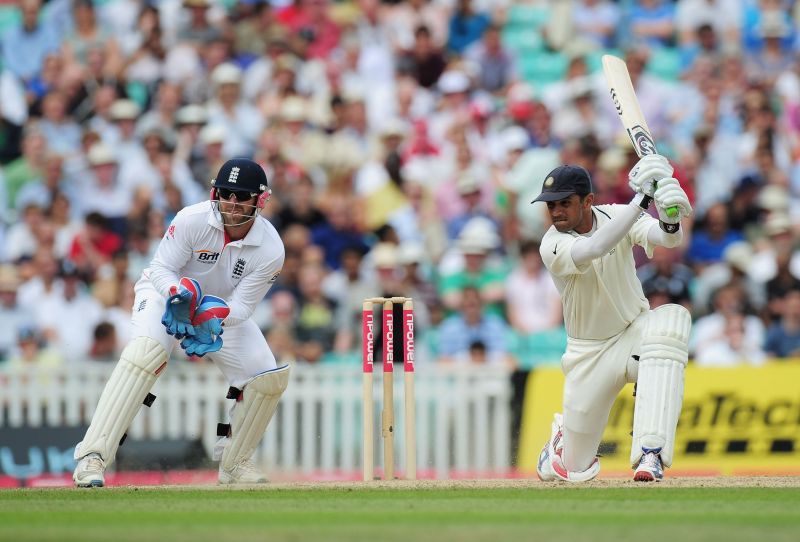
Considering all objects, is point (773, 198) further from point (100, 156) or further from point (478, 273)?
point (100, 156)

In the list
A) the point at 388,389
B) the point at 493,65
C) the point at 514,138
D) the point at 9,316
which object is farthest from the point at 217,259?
the point at 493,65

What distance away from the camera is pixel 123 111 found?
42.2 ft

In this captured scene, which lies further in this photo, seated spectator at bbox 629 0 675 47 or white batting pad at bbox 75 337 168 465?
seated spectator at bbox 629 0 675 47

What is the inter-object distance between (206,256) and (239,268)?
19 centimetres

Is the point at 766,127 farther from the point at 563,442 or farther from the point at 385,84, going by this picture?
the point at 563,442

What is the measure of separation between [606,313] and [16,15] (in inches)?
351

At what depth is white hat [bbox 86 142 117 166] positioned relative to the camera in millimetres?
12336

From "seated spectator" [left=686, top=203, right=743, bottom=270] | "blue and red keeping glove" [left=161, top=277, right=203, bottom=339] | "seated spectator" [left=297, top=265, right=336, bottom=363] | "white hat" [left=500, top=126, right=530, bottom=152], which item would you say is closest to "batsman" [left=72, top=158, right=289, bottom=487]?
"blue and red keeping glove" [left=161, top=277, right=203, bottom=339]

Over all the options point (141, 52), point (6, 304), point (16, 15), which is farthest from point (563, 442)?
point (16, 15)

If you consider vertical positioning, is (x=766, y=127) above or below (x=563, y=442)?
above

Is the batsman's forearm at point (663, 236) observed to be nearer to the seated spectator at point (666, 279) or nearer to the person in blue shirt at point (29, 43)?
the seated spectator at point (666, 279)

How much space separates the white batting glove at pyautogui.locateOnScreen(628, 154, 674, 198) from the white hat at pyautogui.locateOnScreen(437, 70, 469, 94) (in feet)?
19.6

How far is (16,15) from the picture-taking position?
14.6 metres

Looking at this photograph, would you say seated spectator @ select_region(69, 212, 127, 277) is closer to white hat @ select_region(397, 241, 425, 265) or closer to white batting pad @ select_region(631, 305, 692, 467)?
white hat @ select_region(397, 241, 425, 265)
